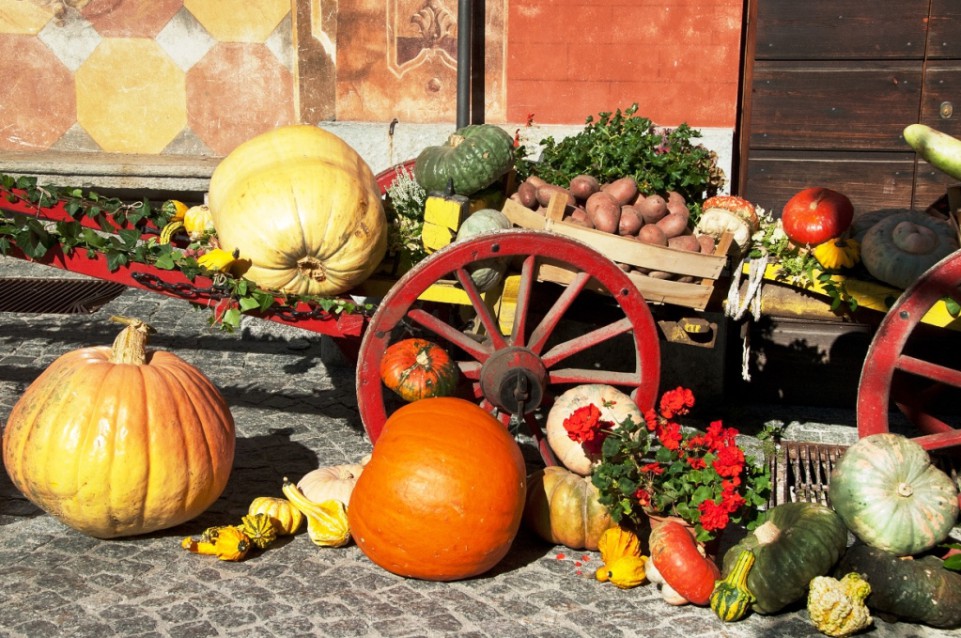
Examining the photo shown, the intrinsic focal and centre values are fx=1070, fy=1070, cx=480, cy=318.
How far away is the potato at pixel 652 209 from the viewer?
4852 mm

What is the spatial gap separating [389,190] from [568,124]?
165 centimetres

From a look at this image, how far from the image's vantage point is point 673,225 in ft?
15.8

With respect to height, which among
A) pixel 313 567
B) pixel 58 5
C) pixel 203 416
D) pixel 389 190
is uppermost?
pixel 58 5

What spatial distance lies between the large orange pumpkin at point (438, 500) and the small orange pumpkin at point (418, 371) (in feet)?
1.07

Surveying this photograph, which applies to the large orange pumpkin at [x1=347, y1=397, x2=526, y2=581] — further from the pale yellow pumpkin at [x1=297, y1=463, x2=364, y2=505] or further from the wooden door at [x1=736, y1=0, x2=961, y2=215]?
the wooden door at [x1=736, y1=0, x2=961, y2=215]

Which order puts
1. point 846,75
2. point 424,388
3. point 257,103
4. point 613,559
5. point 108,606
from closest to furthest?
point 108,606, point 613,559, point 424,388, point 846,75, point 257,103

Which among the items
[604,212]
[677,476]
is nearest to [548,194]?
[604,212]

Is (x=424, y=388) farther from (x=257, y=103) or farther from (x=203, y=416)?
(x=257, y=103)

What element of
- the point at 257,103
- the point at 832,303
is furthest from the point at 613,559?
the point at 257,103

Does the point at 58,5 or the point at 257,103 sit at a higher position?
the point at 58,5

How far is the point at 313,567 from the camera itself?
4.15 metres

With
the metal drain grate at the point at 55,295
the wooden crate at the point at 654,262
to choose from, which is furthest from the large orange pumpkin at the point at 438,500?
the metal drain grate at the point at 55,295

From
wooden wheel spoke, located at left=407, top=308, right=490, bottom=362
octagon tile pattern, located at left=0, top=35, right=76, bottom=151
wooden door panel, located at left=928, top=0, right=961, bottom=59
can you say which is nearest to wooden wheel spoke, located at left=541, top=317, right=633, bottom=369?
wooden wheel spoke, located at left=407, top=308, right=490, bottom=362

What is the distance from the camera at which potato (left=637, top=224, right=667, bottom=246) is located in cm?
469
